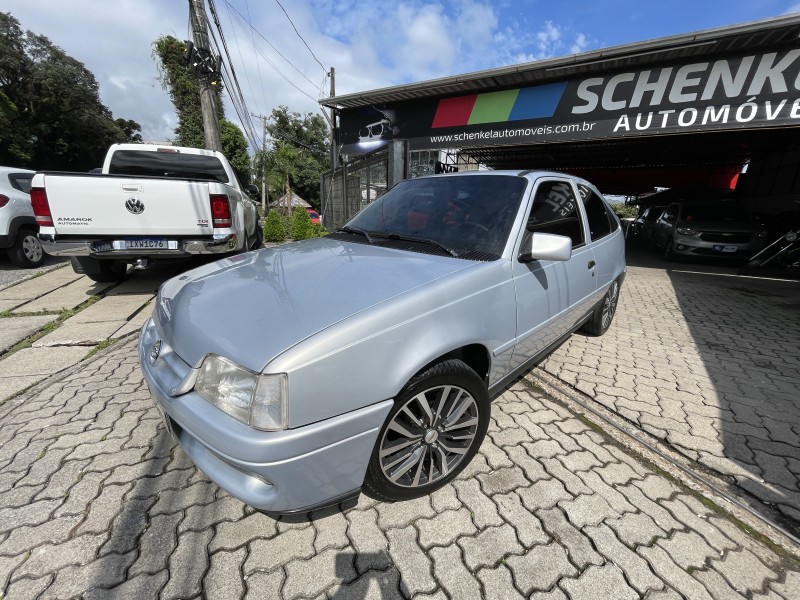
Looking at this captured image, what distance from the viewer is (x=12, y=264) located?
657cm

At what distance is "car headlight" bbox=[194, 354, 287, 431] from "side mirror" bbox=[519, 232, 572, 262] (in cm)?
150

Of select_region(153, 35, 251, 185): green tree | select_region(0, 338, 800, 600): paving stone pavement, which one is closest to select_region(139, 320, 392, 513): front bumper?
select_region(0, 338, 800, 600): paving stone pavement

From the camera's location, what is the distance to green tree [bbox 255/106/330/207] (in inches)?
1473

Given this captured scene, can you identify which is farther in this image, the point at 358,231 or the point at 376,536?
the point at 358,231

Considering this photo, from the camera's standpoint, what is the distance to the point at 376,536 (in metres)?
1.66

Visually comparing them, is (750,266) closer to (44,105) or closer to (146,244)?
(146,244)

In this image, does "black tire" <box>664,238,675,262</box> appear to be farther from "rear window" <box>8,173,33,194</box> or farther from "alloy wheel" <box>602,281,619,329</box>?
"rear window" <box>8,173,33,194</box>

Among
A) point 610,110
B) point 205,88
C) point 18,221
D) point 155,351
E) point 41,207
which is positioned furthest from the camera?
point 205,88

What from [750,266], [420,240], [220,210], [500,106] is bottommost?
[750,266]

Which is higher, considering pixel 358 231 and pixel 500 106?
pixel 500 106

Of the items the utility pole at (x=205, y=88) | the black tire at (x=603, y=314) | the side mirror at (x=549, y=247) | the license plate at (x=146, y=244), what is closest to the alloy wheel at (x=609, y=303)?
the black tire at (x=603, y=314)

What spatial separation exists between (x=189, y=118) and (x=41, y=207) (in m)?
31.7

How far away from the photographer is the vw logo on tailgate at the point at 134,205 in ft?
13.3

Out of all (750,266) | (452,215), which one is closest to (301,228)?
(452,215)
